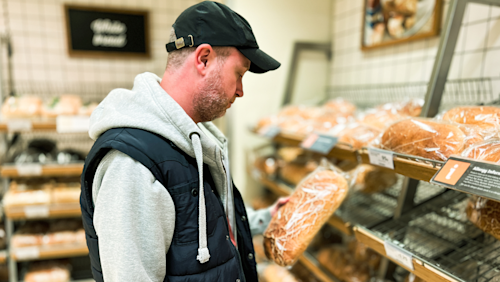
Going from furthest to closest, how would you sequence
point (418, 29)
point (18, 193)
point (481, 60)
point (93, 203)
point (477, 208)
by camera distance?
1. point (18, 193)
2. point (418, 29)
3. point (481, 60)
4. point (477, 208)
5. point (93, 203)

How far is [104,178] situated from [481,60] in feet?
6.40

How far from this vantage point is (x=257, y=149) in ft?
9.66

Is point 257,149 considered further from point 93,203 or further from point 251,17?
point 93,203

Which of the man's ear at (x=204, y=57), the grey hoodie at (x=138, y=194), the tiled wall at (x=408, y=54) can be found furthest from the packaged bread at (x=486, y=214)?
the man's ear at (x=204, y=57)

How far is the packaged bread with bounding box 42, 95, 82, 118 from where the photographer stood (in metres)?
2.38

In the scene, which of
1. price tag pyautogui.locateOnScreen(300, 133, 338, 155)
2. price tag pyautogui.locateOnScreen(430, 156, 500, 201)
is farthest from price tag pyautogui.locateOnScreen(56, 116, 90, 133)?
price tag pyautogui.locateOnScreen(430, 156, 500, 201)

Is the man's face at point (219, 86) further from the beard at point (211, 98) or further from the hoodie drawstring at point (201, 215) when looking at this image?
the hoodie drawstring at point (201, 215)

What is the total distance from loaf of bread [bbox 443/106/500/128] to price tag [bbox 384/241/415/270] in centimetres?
54

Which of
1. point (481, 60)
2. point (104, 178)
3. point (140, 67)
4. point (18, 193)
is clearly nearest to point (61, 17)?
point (140, 67)

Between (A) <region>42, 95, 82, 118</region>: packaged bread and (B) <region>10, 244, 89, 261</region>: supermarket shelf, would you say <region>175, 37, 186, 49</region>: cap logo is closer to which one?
(A) <region>42, 95, 82, 118</region>: packaged bread

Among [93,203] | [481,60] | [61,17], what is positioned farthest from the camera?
[61,17]

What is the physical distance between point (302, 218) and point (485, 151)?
0.69 metres

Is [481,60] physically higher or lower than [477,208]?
higher

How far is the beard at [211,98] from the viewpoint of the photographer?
3.05 feet
